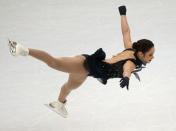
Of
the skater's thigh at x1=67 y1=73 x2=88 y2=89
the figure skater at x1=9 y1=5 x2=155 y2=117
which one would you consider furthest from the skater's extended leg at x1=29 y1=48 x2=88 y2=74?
the skater's thigh at x1=67 y1=73 x2=88 y2=89

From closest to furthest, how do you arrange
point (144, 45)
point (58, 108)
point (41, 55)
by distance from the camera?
point (41, 55) → point (144, 45) → point (58, 108)

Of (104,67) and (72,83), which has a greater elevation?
(104,67)

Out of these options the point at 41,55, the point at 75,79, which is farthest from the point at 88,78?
the point at 41,55

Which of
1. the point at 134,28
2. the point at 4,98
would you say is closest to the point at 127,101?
the point at 4,98

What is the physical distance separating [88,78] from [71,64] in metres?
1.24

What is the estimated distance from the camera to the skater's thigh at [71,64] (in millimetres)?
3158

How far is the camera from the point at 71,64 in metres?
3.19

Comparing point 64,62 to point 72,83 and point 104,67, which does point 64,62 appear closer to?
point 104,67

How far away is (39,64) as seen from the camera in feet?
15.1

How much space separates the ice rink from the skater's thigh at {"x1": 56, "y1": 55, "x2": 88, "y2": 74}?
57 cm

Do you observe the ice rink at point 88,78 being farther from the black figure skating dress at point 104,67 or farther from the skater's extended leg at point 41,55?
the skater's extended leg at point 41,55

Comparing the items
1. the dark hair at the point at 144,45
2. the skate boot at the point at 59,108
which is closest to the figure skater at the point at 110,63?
the dark hair at the point at 144,45

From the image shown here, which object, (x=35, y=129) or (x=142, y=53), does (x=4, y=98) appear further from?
(x=142, y=53)

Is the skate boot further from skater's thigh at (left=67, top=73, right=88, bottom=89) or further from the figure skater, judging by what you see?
the figure skater
